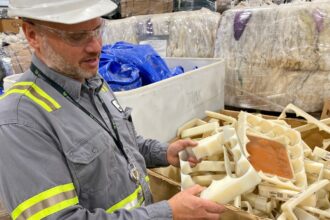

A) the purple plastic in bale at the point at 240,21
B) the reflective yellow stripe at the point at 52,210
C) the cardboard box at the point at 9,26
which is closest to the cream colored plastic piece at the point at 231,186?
Answer: the reflective yellow stripe at the point at 52,210

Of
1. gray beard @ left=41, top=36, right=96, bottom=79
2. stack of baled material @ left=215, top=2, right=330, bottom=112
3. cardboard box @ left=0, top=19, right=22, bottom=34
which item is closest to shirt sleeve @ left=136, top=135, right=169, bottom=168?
gray beard @ left=41, top=36, right=96, bottom=79

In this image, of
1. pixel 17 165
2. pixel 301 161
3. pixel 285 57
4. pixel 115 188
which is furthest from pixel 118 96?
pixel 285 57

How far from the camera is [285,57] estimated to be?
197 centimetres

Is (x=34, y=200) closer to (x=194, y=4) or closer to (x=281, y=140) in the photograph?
(x=281, y=140)

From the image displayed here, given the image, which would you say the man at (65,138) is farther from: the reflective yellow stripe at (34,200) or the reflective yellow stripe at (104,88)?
the reflective yellow stripe at (104,88)

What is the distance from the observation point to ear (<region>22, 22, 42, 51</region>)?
33.8 inches

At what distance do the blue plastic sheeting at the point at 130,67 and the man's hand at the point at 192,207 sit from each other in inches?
31.3

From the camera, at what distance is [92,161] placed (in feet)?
2.83

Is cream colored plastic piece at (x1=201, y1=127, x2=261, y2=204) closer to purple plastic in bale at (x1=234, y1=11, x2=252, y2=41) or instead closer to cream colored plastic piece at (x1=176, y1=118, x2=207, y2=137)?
cream colored plastic piece at (x1=176, y1=118, x2=207, y2=137)

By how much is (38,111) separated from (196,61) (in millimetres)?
1508

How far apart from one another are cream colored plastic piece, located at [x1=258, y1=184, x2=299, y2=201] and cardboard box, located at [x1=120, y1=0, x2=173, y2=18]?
89.3 inches

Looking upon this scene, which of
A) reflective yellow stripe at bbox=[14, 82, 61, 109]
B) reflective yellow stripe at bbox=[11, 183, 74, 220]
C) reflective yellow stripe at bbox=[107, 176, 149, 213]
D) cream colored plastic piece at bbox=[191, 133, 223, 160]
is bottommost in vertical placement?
reflective yellow stripe at bbox=[107, 176, 149, 213]

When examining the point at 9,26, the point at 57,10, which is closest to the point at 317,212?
the point at 57,10

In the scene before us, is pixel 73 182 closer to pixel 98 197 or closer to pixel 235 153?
pixel 98 197
